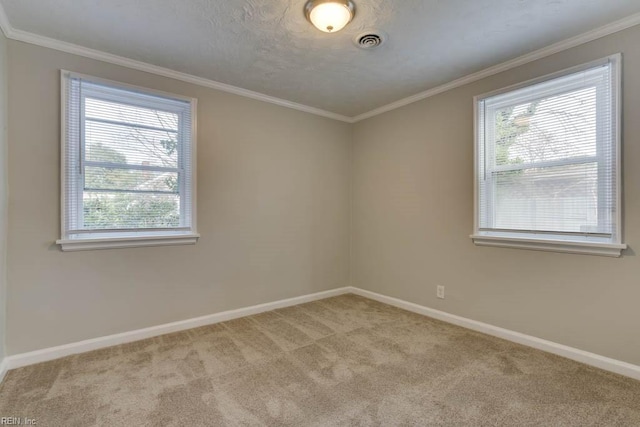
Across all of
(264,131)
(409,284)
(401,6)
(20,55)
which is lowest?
(409,284)

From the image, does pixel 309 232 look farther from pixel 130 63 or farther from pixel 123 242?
pixel 130 63

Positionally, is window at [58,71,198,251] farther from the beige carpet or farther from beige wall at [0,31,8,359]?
the beige carpet

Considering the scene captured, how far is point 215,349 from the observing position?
2512mm

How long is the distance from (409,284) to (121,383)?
8.97 ft

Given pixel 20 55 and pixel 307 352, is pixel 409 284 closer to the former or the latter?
pixel 307 352

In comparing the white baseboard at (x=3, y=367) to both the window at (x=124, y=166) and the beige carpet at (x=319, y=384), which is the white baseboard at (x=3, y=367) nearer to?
the beige carpet at (x=319, y=384)

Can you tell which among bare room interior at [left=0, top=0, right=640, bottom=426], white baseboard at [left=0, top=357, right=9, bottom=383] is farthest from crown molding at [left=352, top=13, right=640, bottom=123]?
white baseboard at [left=0, top=357, right=9, bottom=383]

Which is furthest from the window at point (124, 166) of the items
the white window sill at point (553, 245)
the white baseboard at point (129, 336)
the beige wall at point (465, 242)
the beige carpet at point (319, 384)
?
the white window sill at point (553, 245)

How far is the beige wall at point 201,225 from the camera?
227cm

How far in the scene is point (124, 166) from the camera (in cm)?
263

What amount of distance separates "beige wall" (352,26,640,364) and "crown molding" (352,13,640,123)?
0.14 ft

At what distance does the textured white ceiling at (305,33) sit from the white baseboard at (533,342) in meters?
2.30

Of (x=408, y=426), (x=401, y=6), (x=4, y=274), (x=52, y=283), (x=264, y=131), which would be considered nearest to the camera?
(x=408, y=426)

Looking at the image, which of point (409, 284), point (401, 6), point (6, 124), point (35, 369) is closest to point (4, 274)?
point (35, 369)
